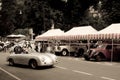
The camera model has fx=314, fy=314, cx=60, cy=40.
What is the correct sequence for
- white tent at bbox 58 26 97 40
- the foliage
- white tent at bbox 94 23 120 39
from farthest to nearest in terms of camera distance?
1. the foliage
2. white tent at bbox 58 26 97 40
3. white tent at bbox 94 23 120 39

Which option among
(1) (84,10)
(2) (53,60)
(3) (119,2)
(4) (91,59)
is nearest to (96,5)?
(1) (84,10)

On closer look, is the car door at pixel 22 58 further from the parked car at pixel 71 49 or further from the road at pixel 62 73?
the parked car at pixel 71 49

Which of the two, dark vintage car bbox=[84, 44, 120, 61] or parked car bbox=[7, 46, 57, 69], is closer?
parked car bbox=[7, 46, 57, 69]

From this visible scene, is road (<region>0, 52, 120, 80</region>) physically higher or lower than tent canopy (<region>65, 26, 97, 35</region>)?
lower

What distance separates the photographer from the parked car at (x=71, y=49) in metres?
33.1

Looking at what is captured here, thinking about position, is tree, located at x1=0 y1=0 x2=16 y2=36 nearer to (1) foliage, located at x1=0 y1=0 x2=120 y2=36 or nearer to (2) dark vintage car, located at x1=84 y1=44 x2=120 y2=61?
(1) foliage, located at x1=0 y1=0 x2=120 y2=36

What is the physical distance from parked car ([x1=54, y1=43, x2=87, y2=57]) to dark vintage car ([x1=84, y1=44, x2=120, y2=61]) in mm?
5487

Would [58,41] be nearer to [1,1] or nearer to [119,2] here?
[119,2]

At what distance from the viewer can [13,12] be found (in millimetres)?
93562

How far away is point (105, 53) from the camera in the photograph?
27000mm

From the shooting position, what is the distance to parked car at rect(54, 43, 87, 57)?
33.1m

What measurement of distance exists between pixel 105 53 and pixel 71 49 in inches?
329

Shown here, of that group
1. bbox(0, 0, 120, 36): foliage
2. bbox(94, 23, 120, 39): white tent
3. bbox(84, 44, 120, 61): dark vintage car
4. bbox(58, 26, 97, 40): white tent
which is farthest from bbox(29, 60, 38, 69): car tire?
bbox(0, 0, 120, 36): foliage

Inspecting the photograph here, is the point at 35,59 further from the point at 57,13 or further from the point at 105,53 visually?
the point at 57,13
